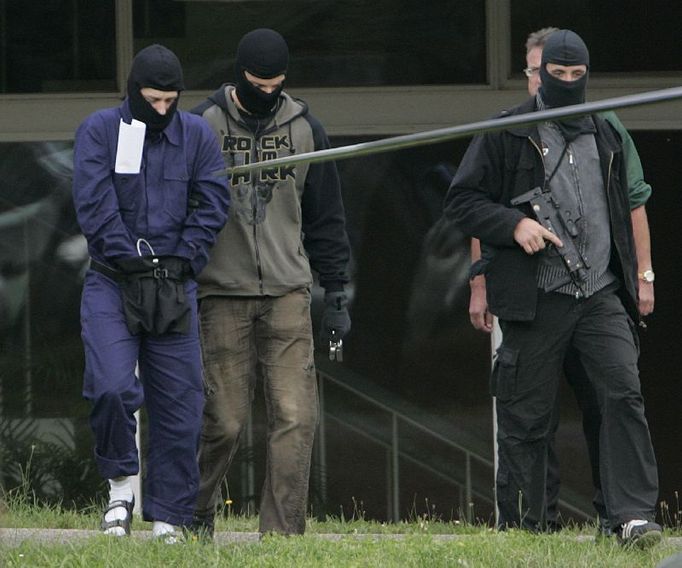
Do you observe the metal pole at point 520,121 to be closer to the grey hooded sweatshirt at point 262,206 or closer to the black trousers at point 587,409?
the grey hooded sweatshirt at point 262,206

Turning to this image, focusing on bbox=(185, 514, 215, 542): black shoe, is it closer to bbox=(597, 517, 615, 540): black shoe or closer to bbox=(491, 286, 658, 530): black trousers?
bbox=(491, 286, 658, 530): black trousers

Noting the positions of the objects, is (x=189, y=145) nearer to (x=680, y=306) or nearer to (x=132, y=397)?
(x=132, y=397)

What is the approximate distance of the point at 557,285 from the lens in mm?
6672

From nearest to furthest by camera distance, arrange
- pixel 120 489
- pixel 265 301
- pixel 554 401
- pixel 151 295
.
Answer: pixel 151 295 → pixel 120 489 → pixel 554 401 → pixel 265 301

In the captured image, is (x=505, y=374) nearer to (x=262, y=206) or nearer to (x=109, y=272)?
(x=262, y=206)

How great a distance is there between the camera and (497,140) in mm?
6781

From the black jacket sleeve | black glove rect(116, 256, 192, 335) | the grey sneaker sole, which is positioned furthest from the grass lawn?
the black jacket sleeve

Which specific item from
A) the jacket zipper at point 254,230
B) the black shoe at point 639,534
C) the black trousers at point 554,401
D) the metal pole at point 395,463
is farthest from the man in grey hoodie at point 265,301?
the metal pole at point 395,463

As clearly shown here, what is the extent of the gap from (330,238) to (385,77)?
262cm

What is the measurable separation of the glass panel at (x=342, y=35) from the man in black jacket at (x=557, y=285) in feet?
9.08

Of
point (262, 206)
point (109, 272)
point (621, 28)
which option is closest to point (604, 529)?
point (262, 206)

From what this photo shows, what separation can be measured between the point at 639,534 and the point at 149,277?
1975 millimetres

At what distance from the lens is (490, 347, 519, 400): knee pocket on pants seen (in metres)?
6.78

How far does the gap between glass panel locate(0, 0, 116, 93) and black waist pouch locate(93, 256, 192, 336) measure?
3.17m
